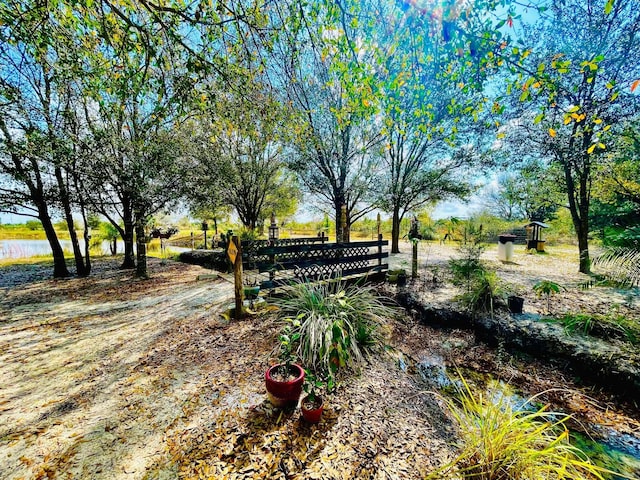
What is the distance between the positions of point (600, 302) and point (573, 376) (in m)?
2.57

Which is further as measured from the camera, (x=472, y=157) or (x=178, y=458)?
(x=472, y=157)

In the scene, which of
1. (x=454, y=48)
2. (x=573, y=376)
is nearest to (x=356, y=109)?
(x=454, y=48)

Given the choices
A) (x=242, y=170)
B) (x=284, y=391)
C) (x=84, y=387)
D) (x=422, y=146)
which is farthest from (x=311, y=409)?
(x=422, y=146)

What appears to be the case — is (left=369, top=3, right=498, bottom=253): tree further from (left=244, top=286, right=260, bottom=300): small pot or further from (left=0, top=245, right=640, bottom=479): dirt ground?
(left=244, top=286, right=260, bottom=300): small pot

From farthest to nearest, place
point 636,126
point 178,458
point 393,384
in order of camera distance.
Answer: point 636,126 < point 393,384 < point 178,458

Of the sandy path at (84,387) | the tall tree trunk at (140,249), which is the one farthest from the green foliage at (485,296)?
the tall tree trunk at (140,249)

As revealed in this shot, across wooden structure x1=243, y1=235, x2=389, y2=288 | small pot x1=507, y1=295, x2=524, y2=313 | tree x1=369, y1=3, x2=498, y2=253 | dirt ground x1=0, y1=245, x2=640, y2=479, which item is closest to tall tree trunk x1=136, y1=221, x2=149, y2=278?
dirt ground x1=0, y1=245, x2=640, y2=479

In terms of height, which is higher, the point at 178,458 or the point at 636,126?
the point at 636,126

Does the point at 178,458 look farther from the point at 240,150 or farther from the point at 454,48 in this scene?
the point at 240,150

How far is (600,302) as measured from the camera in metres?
4.18

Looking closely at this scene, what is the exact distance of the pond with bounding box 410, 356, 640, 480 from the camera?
1719 millimetres

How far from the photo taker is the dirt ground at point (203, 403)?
4.95 feet

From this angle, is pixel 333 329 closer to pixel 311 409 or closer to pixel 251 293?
pixel 311 409

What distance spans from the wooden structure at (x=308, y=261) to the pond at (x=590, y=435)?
1.82 metres
